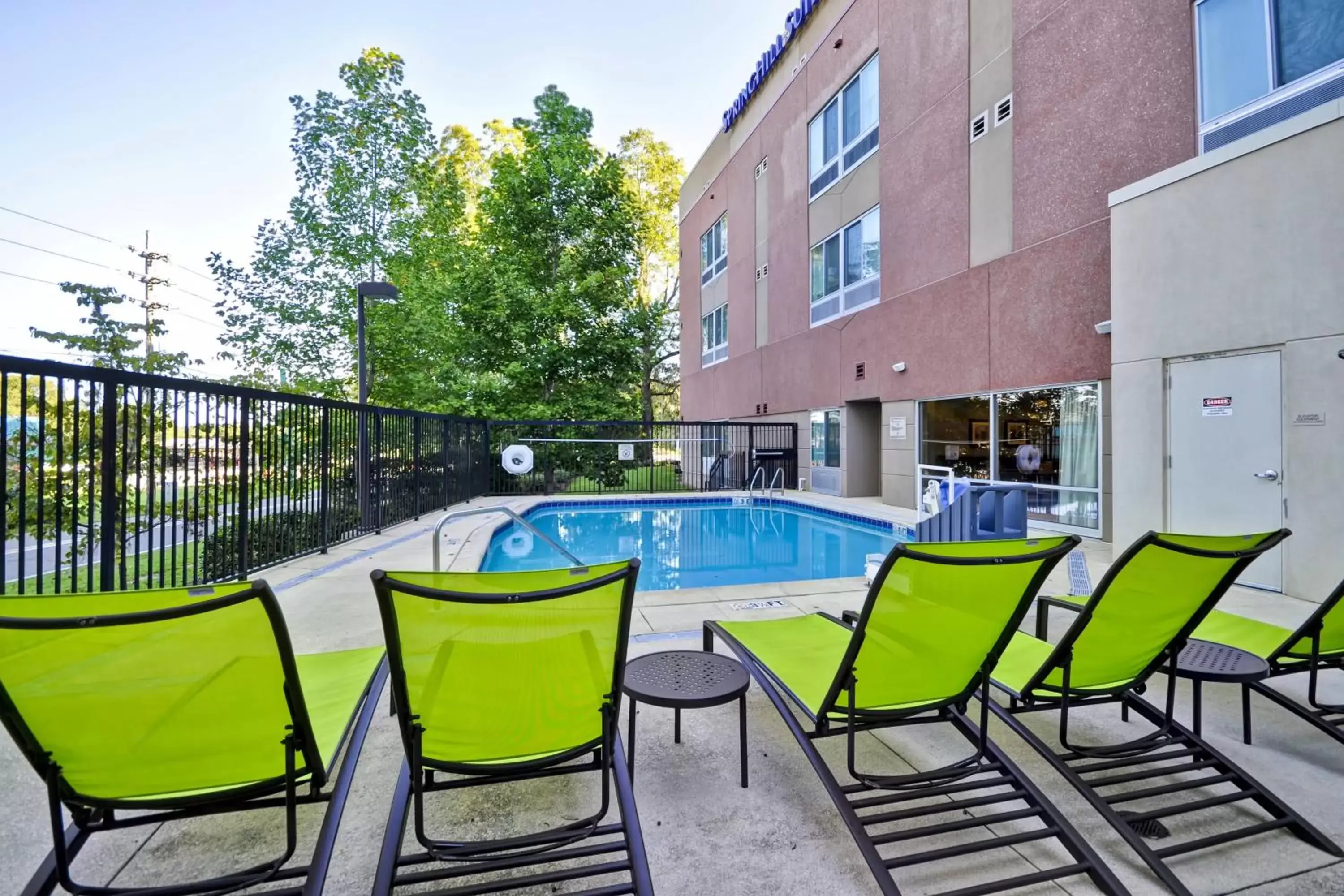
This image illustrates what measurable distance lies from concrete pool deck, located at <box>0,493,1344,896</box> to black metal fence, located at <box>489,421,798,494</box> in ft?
36.2

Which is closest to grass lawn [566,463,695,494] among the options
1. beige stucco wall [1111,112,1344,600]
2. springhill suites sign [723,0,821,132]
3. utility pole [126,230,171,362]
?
beige stucco wall [1111,112,1344,600]

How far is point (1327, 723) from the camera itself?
2078 millimetres

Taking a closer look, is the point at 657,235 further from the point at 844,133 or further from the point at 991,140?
the point at 991,140

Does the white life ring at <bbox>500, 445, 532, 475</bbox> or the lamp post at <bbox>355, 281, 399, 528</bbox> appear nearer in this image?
the lamp post at <bbox>355, 281, 399, 528</bbox>

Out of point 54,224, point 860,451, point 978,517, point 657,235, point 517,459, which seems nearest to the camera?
point 978,517

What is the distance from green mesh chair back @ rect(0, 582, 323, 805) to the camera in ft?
3.98

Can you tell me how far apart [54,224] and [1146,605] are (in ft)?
89.3

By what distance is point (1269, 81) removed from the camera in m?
5.32

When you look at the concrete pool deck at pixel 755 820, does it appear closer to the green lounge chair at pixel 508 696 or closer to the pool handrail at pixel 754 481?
the green lounge chair at pixel 508 696

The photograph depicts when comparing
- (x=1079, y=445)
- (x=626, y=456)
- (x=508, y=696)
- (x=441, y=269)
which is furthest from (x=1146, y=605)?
(x=441, y=269)

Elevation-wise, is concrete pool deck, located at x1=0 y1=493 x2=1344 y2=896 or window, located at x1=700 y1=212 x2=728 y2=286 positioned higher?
window, located at x1=700 y1=212 x2=728 y2=286

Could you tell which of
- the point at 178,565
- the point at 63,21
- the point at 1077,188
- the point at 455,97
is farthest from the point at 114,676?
the point at 455,97

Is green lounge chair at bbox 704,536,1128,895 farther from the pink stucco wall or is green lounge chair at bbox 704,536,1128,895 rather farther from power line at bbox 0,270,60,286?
power line at bbox 0,270,60,286

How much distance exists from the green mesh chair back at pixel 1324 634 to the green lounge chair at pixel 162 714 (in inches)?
118
